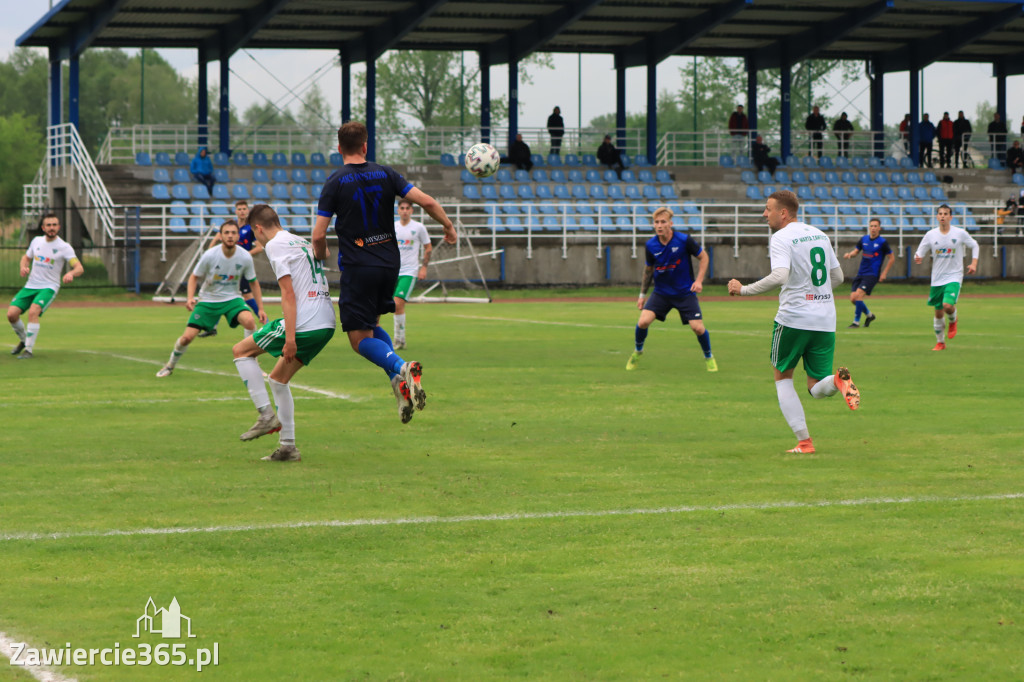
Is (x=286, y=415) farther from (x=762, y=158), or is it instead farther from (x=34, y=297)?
(x=762, y=158)

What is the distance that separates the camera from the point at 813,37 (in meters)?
48.3

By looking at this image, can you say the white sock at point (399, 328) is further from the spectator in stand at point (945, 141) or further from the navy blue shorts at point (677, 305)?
the spectator in stand at point (945, 141)

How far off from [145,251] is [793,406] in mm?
28191

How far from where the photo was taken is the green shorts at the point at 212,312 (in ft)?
48.8

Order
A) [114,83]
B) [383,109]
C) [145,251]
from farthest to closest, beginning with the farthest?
[114,83] → [383,109] → [145,251]

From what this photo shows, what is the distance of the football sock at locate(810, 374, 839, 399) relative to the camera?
963cm

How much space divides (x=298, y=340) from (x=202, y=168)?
103 feet

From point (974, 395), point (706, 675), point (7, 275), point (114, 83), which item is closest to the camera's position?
point (706, 675)

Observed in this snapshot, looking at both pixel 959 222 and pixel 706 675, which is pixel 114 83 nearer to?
pixel 959 222

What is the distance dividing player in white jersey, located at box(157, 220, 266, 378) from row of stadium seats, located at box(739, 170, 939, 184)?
1288 inches

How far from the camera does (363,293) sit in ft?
29.9

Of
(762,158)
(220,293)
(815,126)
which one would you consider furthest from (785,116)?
(220,293)

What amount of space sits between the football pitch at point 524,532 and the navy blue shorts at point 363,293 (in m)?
0.98

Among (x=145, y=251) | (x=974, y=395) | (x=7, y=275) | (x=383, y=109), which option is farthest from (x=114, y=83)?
(x=974, y=395)
